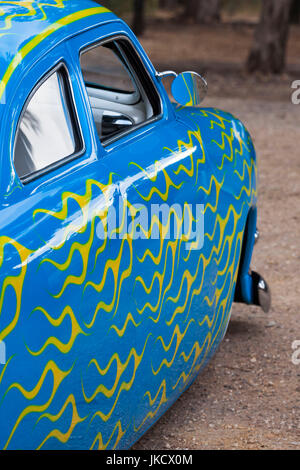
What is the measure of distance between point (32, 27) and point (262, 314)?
104 inches

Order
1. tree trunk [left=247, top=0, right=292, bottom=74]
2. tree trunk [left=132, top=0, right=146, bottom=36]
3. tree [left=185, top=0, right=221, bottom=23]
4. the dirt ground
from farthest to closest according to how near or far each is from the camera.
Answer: tree [left=185, top=0, right=221, bottom=23], tree trunk [left=132, top=0, right=146, bottom=36], tree trunk [left=247, top=0, right=292, bottom=74], the dirt ground

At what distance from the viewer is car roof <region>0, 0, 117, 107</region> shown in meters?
2.28

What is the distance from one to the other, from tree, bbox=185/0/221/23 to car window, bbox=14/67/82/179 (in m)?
23.0

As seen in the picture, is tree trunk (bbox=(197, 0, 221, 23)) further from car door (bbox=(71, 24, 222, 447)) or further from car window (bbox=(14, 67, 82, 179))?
car window (bbox=(14, 67, 82, 179))

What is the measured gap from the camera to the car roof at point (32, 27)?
228 cm

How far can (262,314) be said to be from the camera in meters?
4.65

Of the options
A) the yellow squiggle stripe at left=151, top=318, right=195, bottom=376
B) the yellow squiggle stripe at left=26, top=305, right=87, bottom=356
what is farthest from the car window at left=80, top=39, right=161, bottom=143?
the yellow squiggle stripe at left=26, top=305, right=87, bottom=356

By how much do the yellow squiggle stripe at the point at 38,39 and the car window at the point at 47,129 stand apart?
0.34 ft

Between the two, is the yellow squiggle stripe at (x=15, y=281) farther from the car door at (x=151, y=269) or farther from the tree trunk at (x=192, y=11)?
the tree trunk at (x=192, y=11)

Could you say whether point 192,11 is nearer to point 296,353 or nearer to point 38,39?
point 296,353

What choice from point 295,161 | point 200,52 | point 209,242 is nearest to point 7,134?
point 209,242

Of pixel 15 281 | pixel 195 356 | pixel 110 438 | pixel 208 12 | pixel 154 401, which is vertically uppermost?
pixel 15 281

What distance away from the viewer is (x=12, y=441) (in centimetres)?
193

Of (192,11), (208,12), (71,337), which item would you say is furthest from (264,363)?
(192,11)
